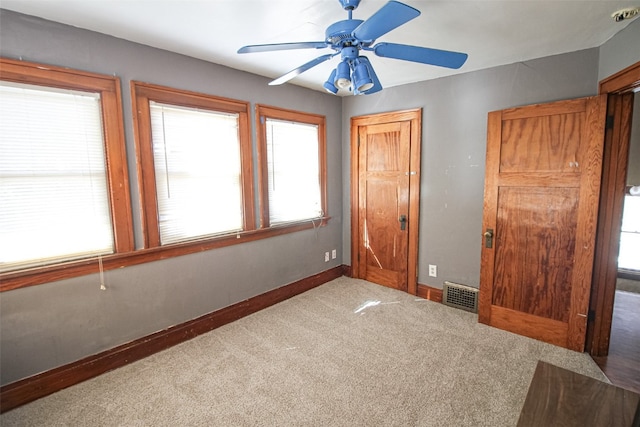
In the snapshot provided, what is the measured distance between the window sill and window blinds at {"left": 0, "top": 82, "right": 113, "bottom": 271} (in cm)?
6

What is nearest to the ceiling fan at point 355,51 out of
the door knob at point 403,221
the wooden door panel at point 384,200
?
the wooden door panel at point 384,200

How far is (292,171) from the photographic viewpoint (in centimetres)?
350

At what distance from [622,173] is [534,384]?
1922mm

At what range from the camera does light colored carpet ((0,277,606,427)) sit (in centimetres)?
182

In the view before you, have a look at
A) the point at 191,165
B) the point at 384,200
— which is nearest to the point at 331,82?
the point at 191,165

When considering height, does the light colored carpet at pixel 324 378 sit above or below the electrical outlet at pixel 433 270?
below

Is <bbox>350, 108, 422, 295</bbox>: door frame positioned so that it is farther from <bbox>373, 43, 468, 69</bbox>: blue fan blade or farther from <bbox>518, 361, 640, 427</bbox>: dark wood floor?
<bbox>518, 361, 640, 427</bbox>: dark wood floor

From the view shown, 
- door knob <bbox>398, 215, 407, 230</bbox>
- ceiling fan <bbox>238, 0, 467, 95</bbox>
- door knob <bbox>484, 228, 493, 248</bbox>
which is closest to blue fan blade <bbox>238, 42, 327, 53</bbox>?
ceiling fan <bbox>238, 0, 467, 95</bbox>

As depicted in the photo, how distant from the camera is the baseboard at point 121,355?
1.92m

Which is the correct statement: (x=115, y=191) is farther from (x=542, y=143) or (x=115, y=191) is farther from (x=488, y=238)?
(x=542, y=143)

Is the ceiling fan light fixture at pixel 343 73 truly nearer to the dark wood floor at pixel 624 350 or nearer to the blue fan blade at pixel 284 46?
the blue fan blade at pixel 284 46

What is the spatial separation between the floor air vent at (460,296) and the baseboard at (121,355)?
181 centimetres

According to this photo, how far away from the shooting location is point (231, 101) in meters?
2.82

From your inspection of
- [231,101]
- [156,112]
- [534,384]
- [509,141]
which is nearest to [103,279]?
[156,112]
